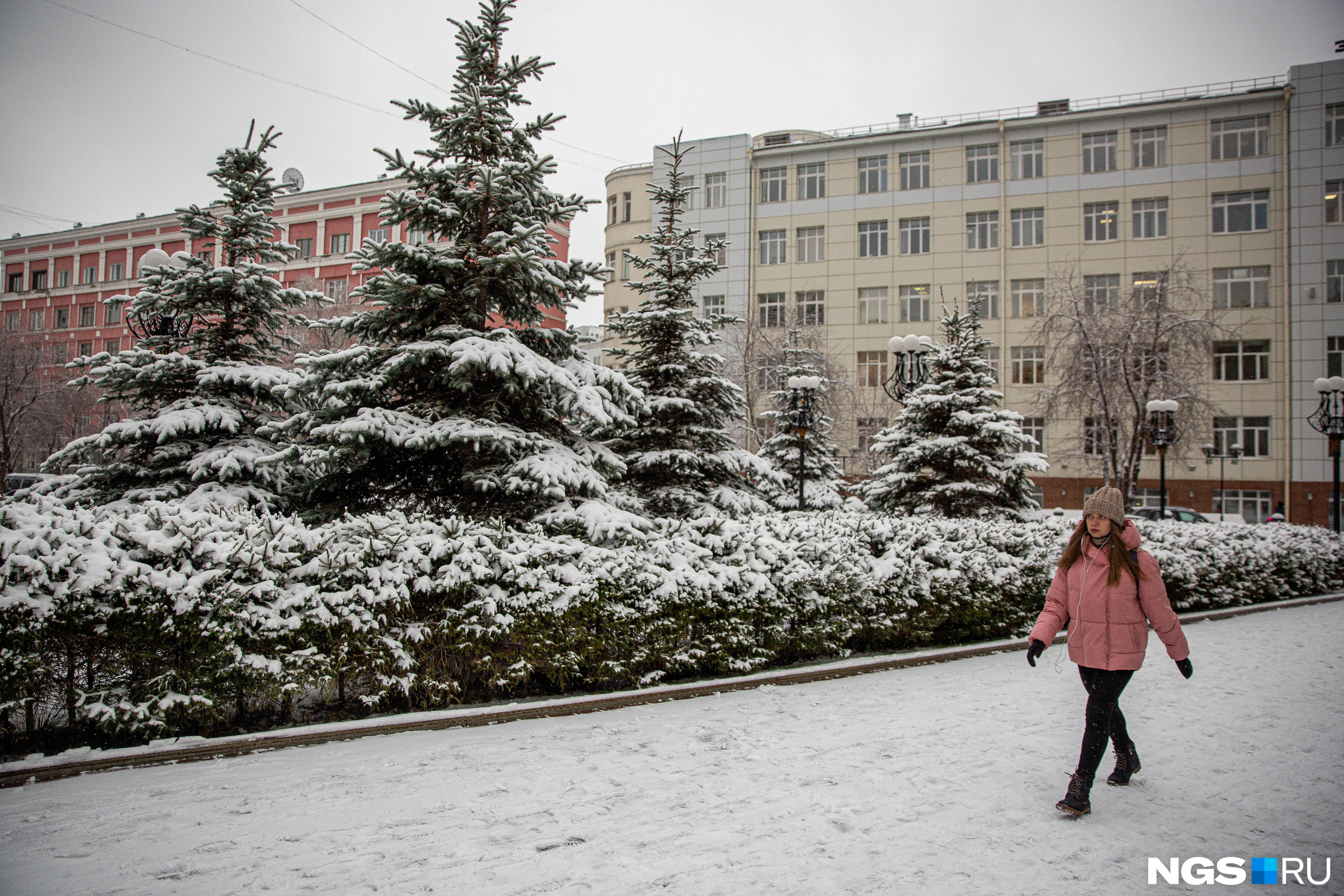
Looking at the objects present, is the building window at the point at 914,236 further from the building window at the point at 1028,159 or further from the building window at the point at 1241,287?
the building window at the point at 1241,287

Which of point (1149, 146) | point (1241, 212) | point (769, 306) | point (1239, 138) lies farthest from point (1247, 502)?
point (769, 306)

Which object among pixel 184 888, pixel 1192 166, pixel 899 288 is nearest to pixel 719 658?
pixel 184 888

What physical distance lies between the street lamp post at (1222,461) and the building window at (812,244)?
68.5 feet

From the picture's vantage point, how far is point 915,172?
136 feet

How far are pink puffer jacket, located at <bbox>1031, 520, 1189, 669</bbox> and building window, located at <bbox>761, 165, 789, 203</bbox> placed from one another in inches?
1637

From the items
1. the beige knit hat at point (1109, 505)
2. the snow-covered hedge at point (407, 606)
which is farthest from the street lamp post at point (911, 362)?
the beige knit hat at point (1109, 505)

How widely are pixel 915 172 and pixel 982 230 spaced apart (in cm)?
493

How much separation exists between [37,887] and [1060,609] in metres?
5.55

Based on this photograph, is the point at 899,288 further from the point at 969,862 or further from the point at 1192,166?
the point at 969,862

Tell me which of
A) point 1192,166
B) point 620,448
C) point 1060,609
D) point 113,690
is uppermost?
point 1192,166

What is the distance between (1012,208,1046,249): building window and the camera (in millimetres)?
39156

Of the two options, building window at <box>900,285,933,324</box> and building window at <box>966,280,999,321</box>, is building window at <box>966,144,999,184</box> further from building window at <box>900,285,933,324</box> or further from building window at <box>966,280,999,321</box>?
building window at <box>900,285,933,324</box>

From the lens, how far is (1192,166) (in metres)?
37.7

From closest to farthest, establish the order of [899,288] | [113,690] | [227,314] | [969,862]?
[969,862], [113,690], [227,314], [899,288]
